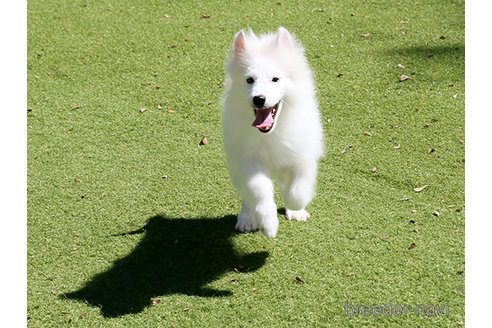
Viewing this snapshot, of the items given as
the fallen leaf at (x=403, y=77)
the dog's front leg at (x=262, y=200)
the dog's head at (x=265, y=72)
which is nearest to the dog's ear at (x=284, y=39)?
the dog's head at (x=265, y=72)

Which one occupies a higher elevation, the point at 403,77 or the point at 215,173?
the point at 403,77

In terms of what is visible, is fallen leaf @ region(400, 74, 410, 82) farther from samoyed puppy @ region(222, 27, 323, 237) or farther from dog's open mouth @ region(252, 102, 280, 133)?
dog's open mouth @ region(252, 102, 280, 133)

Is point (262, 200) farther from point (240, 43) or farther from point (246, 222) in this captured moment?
point (240, 43)

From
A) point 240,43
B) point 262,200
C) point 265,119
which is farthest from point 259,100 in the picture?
point 262,200

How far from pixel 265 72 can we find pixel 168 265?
180 cm

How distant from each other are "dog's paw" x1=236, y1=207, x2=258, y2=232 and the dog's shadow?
96 mm

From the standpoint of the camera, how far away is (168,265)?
175 inches

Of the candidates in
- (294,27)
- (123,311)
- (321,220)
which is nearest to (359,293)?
(321,220)

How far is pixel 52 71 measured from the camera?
308 inches

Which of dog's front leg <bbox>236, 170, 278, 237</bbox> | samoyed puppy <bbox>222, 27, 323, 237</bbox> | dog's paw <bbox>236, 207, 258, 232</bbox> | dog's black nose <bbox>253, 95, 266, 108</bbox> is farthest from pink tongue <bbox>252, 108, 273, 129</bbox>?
dog's paw <bbox>236, 207, 258, 232</bbox>

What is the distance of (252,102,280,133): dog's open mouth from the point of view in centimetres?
381

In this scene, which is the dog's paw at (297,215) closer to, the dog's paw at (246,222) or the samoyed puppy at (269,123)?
the dog's paw at (246,222)

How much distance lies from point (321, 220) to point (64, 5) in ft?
22.7

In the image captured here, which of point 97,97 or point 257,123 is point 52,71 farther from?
point 257,123
